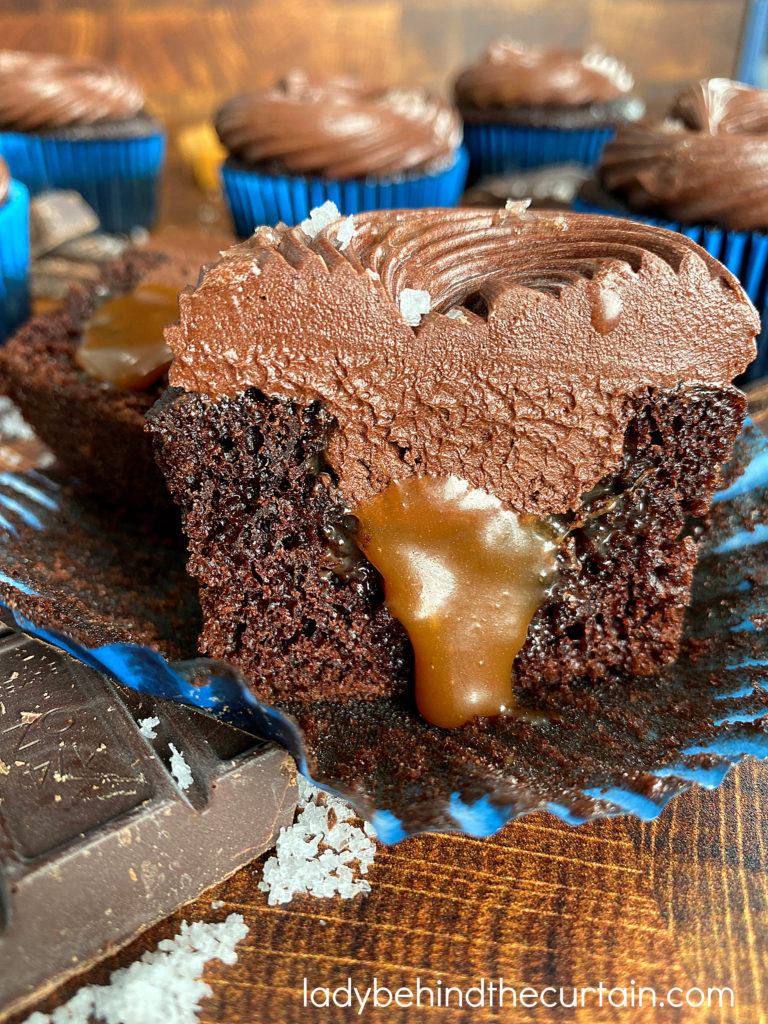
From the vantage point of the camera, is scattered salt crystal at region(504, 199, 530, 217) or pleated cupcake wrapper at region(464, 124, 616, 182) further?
pleated cupcake wrapper at region(464, 124, 616, 182)

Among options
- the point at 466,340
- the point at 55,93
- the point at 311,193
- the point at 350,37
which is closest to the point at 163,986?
the point at 466,340

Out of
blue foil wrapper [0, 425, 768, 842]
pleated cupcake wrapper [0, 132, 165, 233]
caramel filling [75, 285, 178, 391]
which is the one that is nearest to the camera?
blue foil wrapper [0, 425, 768, 842]

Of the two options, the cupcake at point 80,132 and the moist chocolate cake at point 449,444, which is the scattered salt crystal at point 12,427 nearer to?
the moist chocolate cake at point 449,444

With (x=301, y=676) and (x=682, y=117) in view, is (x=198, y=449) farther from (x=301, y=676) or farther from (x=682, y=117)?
(x=682, y=117)

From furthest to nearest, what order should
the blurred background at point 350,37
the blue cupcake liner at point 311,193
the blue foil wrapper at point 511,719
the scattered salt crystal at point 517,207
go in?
the blurred background at point 350,37 < the blue cupcake liner at point 311,193 < the scattered salt crystal at point 517,207 < the blue foil wrapper at point 511,719

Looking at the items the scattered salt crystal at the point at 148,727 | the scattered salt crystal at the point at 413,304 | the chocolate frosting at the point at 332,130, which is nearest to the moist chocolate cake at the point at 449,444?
the scattered salt crystal at the point at 413,304

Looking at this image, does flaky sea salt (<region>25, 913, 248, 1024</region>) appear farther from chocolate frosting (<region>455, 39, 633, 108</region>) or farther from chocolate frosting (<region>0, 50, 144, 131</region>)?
chocolate frosting (<region>455, 39, 633, 108</region>)

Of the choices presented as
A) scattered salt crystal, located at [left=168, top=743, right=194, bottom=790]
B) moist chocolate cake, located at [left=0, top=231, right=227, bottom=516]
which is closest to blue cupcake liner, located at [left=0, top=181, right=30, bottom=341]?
moist chocolate cake, located at [left=0, top=231, right=227, bottom=516]
